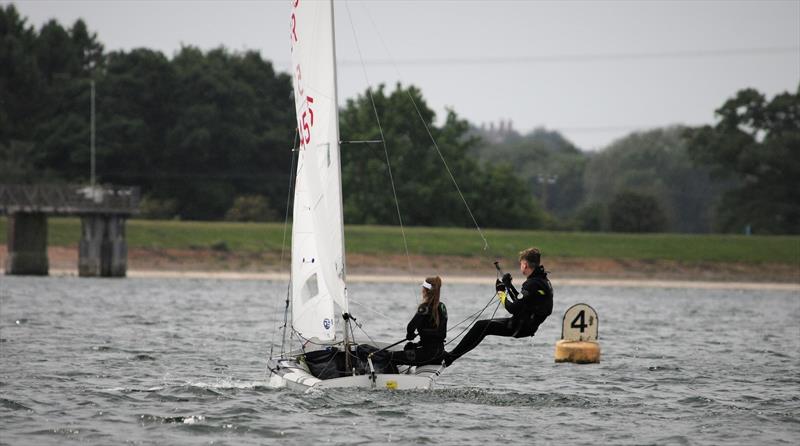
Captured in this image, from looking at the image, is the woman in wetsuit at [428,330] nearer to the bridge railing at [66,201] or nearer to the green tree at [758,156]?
the bridge railing at [66,201]

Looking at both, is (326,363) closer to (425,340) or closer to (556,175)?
(425,340)

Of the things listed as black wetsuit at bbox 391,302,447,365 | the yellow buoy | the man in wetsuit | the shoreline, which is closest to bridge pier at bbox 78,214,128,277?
the shoreline

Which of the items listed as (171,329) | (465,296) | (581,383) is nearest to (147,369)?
(581,383)

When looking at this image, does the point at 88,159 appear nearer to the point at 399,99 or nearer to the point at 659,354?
the point at 399,99

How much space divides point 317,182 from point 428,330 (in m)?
3.05

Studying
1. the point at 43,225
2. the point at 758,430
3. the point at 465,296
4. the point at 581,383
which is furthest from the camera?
the point at 43,225

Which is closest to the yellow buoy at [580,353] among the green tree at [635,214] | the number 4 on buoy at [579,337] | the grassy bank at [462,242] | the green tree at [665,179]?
the number 4 on buoy at [579,337]

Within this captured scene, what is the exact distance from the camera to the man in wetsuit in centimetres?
2228

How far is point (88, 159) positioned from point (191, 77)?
38.1 ft

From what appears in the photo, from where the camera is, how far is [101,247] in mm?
74125

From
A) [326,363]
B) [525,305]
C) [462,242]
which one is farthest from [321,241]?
[462,242]

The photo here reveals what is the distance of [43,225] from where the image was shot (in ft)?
242

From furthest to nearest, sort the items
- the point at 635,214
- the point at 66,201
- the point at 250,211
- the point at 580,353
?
the point at 635,214
the point at 250,211
the point at 66,201
the point at 580,353

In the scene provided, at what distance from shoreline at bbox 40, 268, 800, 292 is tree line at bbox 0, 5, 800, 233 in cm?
2168
